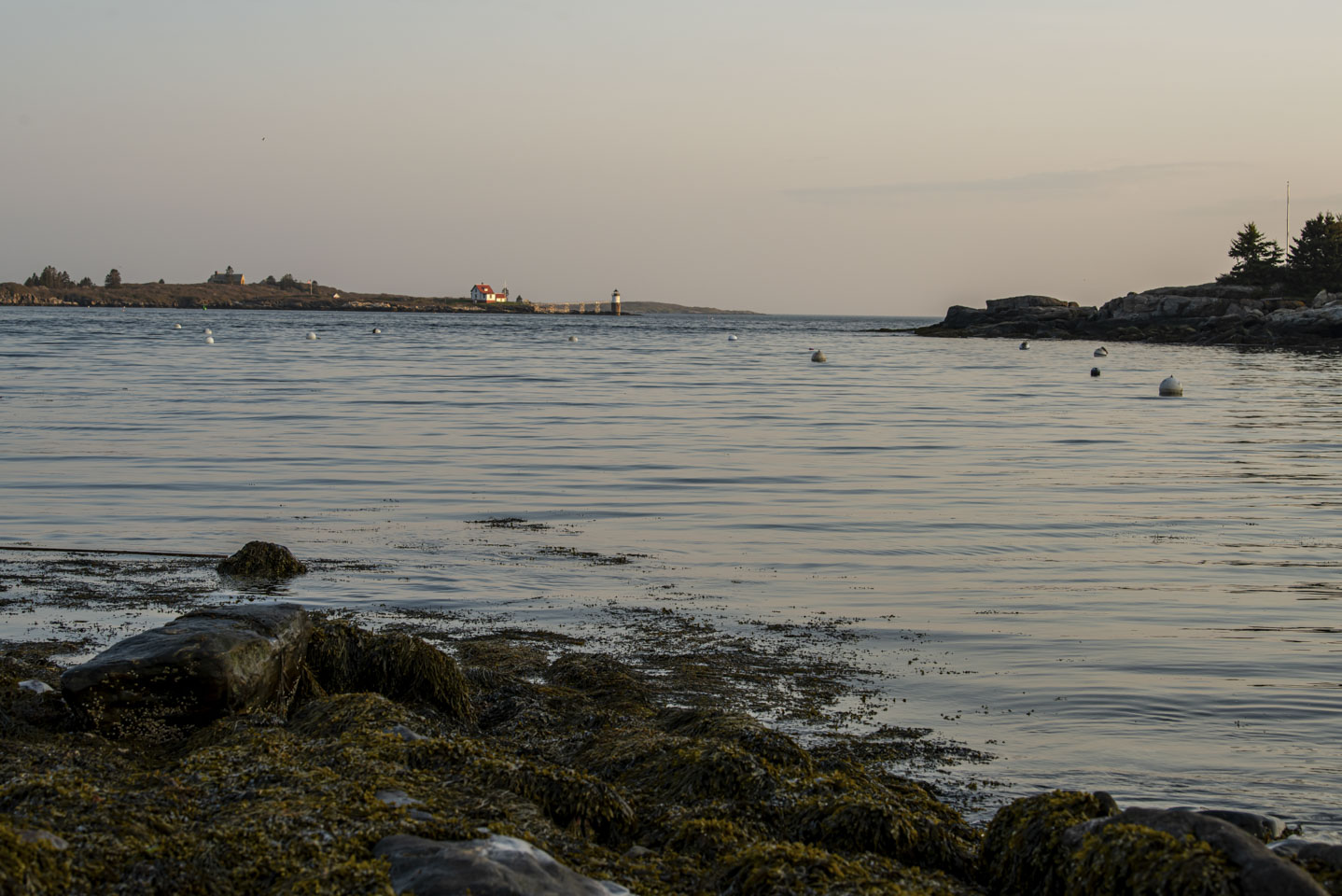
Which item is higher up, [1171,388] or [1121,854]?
[1171,388]

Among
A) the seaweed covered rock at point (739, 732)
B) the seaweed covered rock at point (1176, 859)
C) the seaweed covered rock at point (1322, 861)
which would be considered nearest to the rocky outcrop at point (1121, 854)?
the seaweed covered rock at point (1176, 859)

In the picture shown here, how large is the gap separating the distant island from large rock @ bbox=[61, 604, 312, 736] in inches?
3106

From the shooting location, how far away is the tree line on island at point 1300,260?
89375 millimetres

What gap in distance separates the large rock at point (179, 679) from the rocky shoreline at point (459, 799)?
1 centimetres

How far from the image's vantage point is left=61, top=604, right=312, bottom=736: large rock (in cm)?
590

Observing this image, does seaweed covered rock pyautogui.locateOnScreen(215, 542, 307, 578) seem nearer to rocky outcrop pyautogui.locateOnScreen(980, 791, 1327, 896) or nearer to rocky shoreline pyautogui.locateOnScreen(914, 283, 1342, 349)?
rocky outcrop pyautogui.locateOnScreen(980, 791, 1327, 896)

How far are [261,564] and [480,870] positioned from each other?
716 cm

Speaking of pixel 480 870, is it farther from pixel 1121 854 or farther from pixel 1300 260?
pixel 1300 260

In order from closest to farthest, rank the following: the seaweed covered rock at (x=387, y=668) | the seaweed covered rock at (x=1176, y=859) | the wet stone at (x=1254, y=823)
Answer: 1. the seaweed covered rock at (x=1176, y=859)
2. the wet stone at (x=1254, y=823)
3. the seaweed covered rock at (x=387, y=668)

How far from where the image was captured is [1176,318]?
91.8 m

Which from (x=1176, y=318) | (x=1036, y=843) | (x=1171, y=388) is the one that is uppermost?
(x=1176, y=318)

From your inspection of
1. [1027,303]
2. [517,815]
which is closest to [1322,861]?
[517,815]

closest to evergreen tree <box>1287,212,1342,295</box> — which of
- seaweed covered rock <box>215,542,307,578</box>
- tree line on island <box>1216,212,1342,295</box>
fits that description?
tree line on island <box>1216,212,1342,295</box>

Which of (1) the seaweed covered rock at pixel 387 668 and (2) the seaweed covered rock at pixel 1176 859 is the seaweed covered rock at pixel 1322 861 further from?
(1) the seaweed covered rock at pixel 387 668
